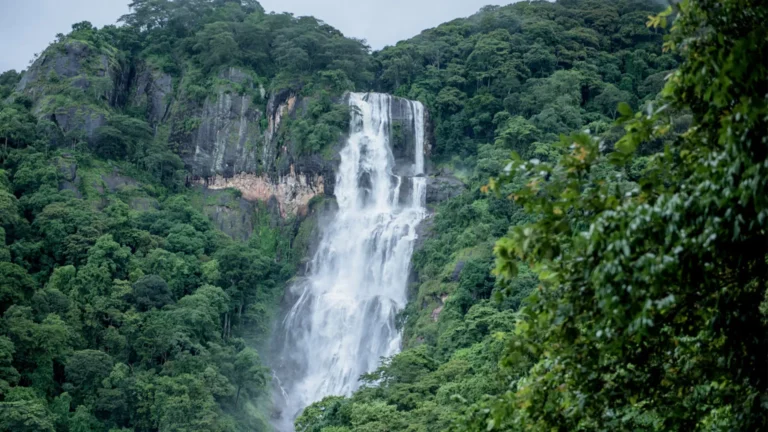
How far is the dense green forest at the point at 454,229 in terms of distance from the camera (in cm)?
438

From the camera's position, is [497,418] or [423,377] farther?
[423,377]

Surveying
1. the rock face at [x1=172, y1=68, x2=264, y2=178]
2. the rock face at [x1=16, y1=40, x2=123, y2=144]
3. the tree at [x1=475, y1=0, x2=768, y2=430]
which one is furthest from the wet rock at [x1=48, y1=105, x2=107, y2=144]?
the tree at [x1=475, y1=0, x2=768, y2=430]

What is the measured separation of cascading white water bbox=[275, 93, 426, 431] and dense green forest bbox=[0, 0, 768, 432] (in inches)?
55.7

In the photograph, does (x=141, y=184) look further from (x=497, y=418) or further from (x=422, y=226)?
(x=497, y=418)

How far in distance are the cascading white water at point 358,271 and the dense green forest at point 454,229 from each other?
1415mm

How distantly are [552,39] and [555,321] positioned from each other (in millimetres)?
44230

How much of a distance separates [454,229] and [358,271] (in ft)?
21.6

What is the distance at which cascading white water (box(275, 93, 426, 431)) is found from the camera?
34906 millimetres

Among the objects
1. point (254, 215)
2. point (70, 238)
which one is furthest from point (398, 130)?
point (70, 238)

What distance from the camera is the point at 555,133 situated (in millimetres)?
37188

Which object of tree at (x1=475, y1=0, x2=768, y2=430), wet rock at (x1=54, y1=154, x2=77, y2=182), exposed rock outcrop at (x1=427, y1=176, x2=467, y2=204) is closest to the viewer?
tree at (x1=475, y1=0, x2=768, y2=430)

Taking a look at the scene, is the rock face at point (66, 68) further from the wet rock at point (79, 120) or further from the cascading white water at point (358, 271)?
the cascading white water at point (358, 271)

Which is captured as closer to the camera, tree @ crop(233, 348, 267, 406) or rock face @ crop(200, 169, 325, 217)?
tree @ crop(233, 348, 267, 406)

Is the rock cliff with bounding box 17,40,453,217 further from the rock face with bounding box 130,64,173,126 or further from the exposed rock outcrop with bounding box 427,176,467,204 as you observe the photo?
the exposed rock outcrop with bounding box 427,176,467,204
